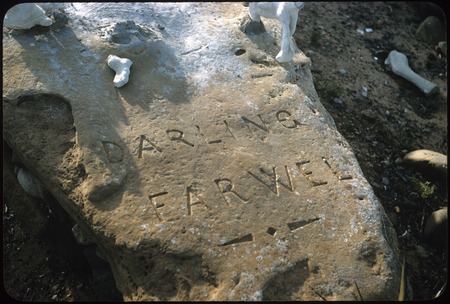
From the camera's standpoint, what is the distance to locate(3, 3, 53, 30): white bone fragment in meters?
3.42

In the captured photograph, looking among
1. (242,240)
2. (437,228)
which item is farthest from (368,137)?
(242,240)

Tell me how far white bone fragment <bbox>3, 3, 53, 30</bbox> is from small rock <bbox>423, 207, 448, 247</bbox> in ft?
10.1

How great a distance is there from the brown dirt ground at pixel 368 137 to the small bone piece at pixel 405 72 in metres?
0.06

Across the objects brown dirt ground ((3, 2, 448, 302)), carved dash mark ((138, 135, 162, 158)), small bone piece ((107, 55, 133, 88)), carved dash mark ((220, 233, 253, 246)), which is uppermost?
small bone piece ((107, 55, 133, 88))

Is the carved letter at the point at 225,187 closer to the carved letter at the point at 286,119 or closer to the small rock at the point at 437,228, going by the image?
the carved letter at the point at 286,119

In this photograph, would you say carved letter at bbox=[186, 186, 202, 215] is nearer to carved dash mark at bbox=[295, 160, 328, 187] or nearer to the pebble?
carved dash mark at bbox=[295, 160, 328, 187]

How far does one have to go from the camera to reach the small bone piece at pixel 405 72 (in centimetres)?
505

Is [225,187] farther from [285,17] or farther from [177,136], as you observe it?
[285,17]

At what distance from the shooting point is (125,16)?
3.71m

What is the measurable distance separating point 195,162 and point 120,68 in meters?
0.86

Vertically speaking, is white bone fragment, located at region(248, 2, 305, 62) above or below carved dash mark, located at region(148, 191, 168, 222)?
above

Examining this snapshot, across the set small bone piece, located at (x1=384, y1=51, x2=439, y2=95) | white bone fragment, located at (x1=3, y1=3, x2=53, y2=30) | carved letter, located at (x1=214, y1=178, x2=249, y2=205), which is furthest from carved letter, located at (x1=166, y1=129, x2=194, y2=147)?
small bone piece, located at (x1=384, y1=51, x2=439, y2=95)

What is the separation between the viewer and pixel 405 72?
5.16 meters

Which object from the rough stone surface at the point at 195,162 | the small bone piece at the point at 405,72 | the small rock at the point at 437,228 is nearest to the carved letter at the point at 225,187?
the rough stone surface at the point at 195,162
